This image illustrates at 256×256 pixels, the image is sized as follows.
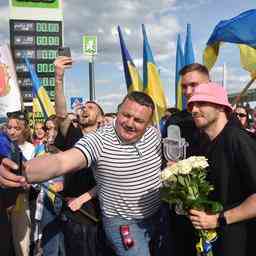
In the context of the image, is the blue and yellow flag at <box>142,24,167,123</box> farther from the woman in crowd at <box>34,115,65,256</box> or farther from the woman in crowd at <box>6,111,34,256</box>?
the woman in crowd at <box>34,115,65,256</box>

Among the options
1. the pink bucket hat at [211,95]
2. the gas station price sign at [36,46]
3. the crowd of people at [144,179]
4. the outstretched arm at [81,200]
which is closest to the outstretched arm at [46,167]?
the crowd of people at [144,179]

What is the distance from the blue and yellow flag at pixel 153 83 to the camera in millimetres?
7174

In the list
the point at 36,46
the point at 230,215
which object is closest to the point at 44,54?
the point at 36,46

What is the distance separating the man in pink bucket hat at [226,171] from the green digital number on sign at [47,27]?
17.0m

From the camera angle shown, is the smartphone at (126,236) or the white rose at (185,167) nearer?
the white rose at (185,167)

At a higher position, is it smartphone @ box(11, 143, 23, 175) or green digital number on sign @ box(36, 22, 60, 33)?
green digital number on sign @ box(36, 22, 60, 33)

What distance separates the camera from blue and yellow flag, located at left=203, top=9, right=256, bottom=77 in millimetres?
5699

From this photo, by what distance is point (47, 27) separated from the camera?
19.6m

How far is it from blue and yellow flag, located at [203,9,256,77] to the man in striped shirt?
112 inches

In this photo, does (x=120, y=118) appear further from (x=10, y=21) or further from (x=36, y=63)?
(x=10, y=21)

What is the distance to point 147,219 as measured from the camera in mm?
3344

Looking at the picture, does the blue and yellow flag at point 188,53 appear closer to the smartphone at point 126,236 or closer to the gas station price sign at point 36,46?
the smartphone at point 126,236

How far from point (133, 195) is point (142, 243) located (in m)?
0.37

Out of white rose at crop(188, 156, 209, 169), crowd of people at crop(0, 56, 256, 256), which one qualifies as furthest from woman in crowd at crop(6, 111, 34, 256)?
white rose at crop(188, 156, 209, 169)
